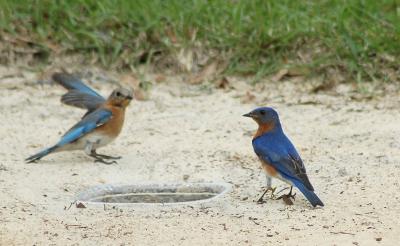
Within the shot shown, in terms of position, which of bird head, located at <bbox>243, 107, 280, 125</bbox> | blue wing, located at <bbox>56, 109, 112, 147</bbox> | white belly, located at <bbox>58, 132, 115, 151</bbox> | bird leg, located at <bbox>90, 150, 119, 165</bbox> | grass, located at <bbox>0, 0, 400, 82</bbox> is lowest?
bird leg, located at <bbox>90, 150, 119, 165</bbox>

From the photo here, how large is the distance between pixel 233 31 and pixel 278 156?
10.9 feet

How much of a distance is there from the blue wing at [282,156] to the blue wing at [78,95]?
1.86 meters

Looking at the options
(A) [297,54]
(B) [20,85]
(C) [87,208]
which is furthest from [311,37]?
(C) [87,208]

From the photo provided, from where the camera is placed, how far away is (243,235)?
6434 millimetres

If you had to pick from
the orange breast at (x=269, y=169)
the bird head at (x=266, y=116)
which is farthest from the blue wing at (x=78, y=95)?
the orange breast at (x=269, y=169)

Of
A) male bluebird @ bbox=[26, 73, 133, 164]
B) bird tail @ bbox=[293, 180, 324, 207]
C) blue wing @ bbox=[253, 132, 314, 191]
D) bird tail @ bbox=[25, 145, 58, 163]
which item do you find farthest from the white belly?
bird tail @ bbox=[293, 180, 324, 207]

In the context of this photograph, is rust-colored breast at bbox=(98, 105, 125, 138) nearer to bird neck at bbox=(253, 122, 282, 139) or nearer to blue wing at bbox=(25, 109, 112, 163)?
blue wing at bbox=(25, 109, 112, 163)

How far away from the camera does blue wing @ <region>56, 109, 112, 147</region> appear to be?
8.52 metres

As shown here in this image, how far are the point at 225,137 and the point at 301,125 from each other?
0.66m

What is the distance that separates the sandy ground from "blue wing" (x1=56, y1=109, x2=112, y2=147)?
165mm

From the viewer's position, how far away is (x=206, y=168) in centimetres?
803

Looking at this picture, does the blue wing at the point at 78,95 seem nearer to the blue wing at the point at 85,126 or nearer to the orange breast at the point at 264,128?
the blue wing at the point at 85,126

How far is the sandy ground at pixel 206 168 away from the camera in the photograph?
6488 mm

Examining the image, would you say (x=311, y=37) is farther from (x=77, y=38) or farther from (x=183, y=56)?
(x=77, y=38)
